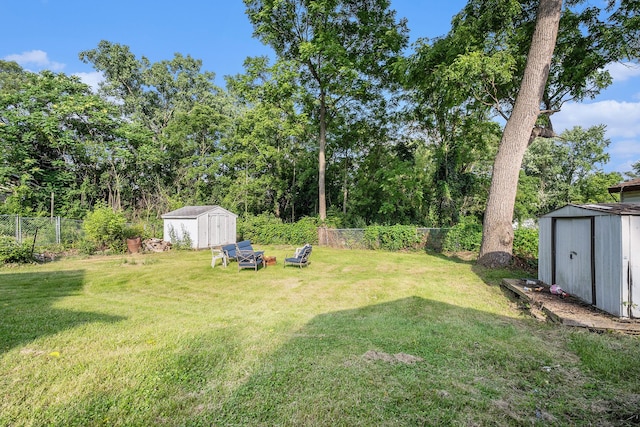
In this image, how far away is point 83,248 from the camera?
13609mm

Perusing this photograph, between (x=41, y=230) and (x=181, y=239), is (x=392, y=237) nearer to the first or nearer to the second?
(x=181, y=239)

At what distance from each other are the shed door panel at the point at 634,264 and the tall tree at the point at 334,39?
14.8 metres

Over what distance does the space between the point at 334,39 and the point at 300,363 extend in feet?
59.9

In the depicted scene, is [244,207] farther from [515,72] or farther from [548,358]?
[548,358]

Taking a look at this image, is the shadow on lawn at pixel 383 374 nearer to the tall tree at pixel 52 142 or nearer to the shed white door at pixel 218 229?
the shed white door at pixel 218 229

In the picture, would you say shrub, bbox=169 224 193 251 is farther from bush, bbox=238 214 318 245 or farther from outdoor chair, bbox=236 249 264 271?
outdoor chair, bbox=236 249 264 271

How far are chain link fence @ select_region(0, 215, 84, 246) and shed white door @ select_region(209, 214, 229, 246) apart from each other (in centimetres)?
646

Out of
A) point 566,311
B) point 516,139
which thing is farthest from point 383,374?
point 516,139

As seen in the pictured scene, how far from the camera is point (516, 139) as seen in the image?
30.3 ft

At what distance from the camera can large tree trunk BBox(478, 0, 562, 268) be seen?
883cm

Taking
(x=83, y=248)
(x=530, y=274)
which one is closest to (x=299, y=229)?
(x=83, y=248)

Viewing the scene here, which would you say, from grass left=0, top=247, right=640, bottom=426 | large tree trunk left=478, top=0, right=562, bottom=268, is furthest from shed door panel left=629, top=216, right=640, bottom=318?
large tree trunk left=478, top=0, right=562, bottom=268

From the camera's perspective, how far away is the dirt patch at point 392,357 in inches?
133

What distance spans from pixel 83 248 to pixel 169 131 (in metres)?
15.0
